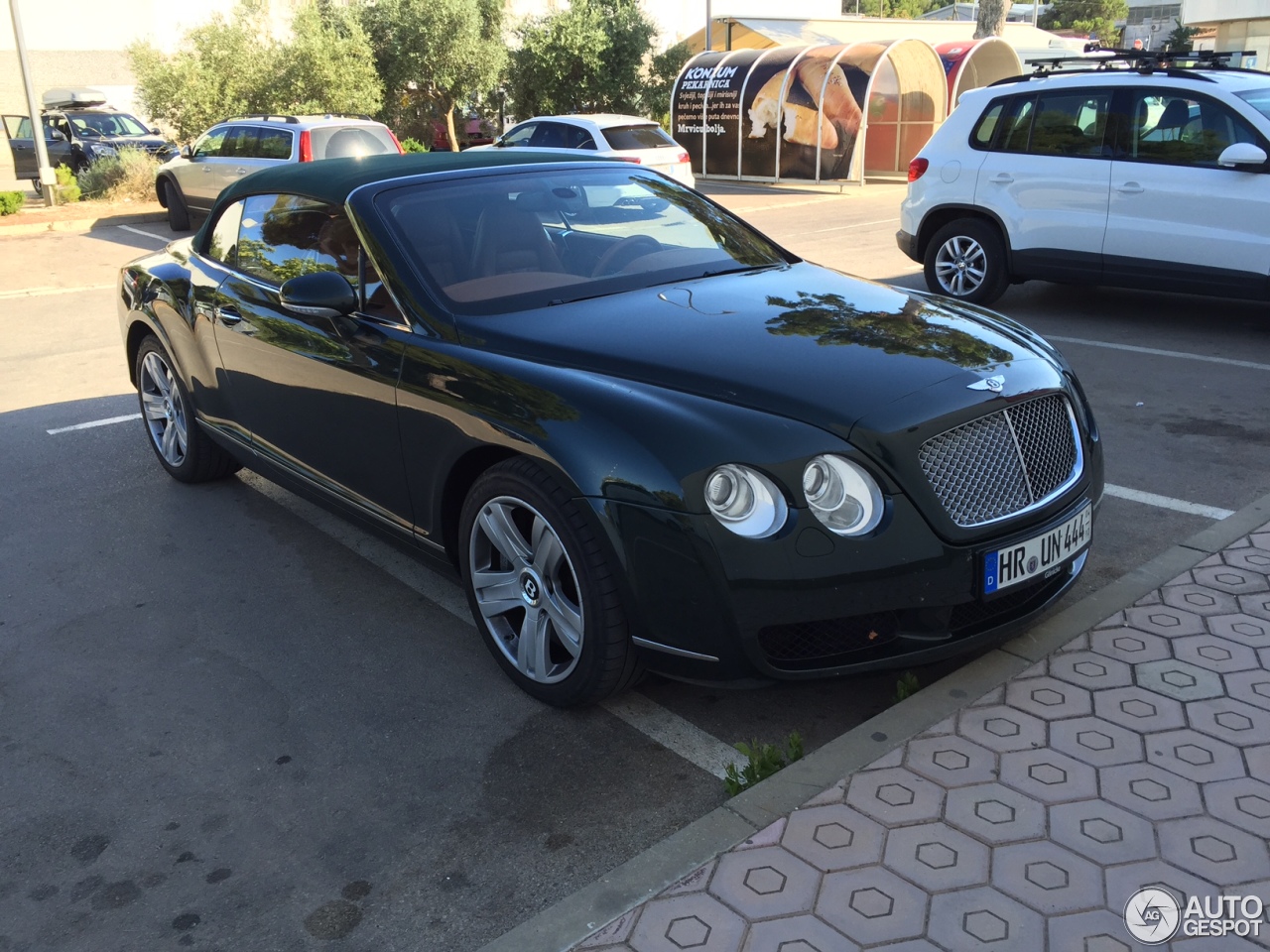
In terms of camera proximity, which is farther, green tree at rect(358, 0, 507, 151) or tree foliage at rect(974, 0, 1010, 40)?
green tree at rect(358, 0, 507, 151)

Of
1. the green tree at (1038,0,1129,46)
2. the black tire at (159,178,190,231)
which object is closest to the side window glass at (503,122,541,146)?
the black tire at (159,178,190,231)

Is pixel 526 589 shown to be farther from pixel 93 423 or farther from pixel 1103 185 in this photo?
pixel 1103 185

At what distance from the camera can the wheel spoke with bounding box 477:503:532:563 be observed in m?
3.50

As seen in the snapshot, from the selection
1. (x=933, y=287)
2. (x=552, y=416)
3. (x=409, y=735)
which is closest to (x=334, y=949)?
(x=409, y=735)

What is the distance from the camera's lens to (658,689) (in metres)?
3.73

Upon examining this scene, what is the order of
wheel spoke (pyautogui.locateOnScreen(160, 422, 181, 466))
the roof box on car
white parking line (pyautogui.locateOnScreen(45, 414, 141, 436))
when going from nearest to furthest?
wheel spoke (pyautogui.locateOnScreen(160, 422, 181, 466)) < white parking line (pyautogui.locateOnScreen(45, 414, 141, 436)) < the roof box on car

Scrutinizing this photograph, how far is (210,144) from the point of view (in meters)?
16.8

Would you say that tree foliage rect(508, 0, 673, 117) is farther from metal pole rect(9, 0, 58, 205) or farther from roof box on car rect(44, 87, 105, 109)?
roof box on car rect(44, 87, 105, 109)

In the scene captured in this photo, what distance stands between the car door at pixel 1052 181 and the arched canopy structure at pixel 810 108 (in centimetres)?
1331

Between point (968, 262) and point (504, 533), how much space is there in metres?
7.07

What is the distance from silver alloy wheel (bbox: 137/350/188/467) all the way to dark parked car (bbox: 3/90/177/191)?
1849 centimetres

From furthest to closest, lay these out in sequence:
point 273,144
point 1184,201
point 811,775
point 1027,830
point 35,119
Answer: point 35,119, point 273,144, point 1184,201, point 811,775, point 1027,830

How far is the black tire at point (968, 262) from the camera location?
30.6 ft

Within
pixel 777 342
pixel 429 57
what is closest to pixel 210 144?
pixel 429 57
